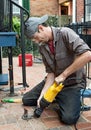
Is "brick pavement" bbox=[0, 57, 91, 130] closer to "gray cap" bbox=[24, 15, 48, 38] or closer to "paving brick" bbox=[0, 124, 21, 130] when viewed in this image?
"paving brick" bbox=[0, 124, 21, 130]

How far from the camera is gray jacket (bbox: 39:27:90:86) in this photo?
366 cm

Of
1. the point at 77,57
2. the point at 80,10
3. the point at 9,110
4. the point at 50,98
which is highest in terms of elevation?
the point at 80,10

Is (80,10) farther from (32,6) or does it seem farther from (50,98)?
(50,98)

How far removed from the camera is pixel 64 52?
12.7 ft

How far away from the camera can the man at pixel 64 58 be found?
3.61 meters

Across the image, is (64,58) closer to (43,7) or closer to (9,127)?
(9,127)

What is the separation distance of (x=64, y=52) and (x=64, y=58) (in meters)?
0.08

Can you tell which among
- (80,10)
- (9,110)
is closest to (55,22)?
(80,10)

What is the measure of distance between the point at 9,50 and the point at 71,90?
140cm

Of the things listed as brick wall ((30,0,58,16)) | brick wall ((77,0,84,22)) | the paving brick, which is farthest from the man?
brick wall ((30,0,58,16))

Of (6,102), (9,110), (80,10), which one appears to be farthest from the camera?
(80,10)

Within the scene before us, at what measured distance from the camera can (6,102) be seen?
470 cm

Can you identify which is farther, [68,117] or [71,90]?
[71,90]

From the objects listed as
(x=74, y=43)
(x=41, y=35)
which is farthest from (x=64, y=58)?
(x=41, y=35)
